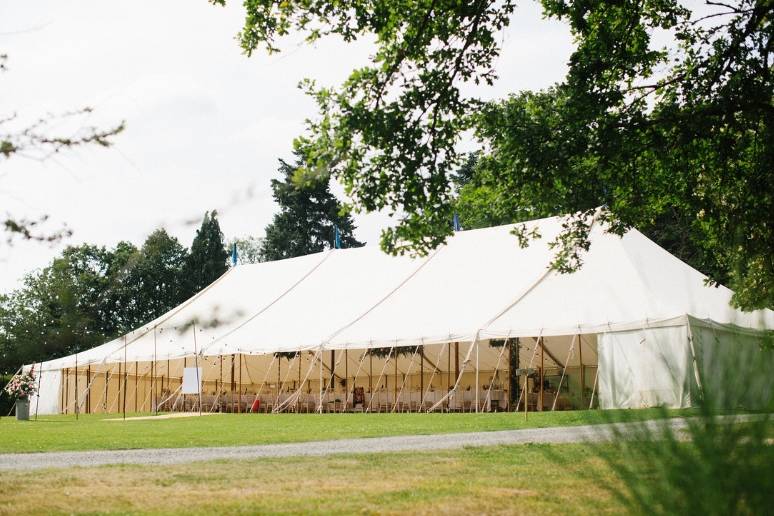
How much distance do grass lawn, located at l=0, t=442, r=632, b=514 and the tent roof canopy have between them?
27.2 feet

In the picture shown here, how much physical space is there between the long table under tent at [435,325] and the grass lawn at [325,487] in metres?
6.96

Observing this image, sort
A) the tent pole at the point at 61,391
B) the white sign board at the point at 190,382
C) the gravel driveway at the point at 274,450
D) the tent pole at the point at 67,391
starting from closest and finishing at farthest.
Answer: the gravel driveway at the point at 274,450 → the white sign board at the point at 190,382 → the tent pole at the point at 67,391 → the tent pole at the point at 61,391

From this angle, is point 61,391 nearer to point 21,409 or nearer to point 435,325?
point 21,409

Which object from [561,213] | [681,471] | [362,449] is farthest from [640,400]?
[561,213]

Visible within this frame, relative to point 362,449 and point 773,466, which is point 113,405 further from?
point 773,466

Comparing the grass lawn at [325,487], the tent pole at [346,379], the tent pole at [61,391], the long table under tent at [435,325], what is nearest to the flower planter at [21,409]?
the long table under tent at [435,325]

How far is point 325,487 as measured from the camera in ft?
20.2

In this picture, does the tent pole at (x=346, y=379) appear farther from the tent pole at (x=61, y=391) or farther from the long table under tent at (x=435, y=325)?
the tent pole at (x=61, y=391)

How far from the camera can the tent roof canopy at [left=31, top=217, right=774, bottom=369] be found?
62.3 feet

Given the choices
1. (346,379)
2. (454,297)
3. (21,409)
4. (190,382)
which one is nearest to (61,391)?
(21,409)

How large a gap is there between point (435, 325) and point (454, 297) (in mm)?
1206

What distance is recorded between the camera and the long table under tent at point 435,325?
62.3 feet

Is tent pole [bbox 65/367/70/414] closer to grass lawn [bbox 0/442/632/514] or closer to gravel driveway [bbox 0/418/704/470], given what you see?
gravel driveway [bbox 0/418/704/470]

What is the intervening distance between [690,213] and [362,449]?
617 cm
